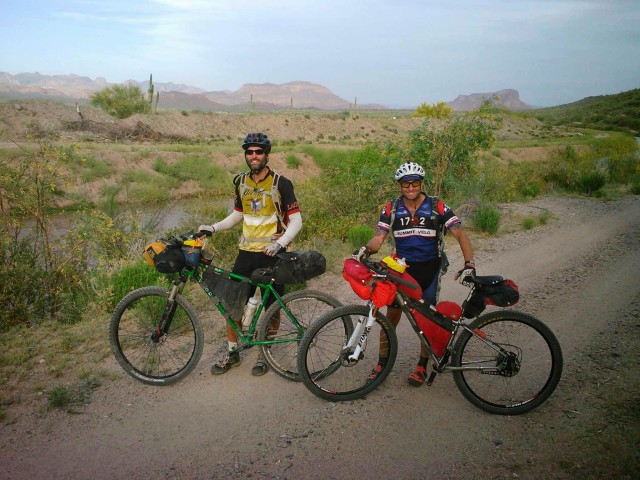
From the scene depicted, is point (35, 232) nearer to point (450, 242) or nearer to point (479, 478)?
point (479, 478)

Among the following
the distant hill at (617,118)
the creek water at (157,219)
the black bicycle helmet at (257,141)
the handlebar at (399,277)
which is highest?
the distant hill at (617,118)

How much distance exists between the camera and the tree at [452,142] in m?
11.6

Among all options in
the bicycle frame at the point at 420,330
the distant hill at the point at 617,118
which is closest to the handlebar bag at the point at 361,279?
the bicycle frame at the point at 420,330

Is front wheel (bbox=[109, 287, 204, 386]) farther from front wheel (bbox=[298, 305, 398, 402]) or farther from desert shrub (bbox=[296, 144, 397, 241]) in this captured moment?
desert shrub (bbox=[296, 144, 397, 241])

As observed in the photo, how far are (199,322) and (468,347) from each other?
235cm

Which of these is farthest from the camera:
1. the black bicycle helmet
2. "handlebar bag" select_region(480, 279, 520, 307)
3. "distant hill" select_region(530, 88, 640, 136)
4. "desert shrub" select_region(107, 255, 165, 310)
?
"distant hill" select_region(530, 88, 640, 136)

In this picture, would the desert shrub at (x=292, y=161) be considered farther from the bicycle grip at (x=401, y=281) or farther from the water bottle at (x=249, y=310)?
the bicycle grip at (x=401, y=281)

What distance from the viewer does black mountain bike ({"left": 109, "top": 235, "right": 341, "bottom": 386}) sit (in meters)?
4.04

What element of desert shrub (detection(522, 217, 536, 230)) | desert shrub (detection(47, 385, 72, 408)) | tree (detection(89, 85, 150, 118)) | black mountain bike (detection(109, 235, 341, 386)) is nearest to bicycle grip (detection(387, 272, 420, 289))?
black mountain bike (detection(109, 235, 341, 386))

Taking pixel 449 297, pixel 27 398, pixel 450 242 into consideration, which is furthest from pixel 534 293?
pixel 27 398

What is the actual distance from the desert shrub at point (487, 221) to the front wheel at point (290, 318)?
693 centimetres

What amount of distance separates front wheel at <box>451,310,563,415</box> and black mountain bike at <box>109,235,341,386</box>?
3.99 feet

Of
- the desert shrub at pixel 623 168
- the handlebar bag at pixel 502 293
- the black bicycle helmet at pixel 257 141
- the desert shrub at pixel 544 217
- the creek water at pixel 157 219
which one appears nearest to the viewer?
the handlebar bag at pixel 502 293

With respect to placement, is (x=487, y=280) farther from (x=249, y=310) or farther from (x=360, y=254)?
(x=249, y=310)
